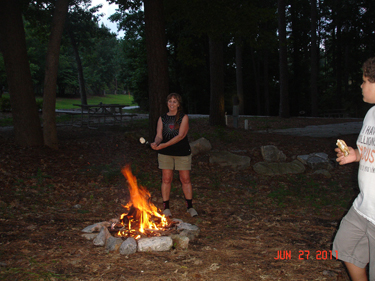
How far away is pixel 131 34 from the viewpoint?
28.6 meters

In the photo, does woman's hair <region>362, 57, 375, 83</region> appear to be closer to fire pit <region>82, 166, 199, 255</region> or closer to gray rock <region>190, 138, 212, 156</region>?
fire pit <region>82, 166, 199, 255</region>

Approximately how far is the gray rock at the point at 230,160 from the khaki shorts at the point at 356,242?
6009 mm

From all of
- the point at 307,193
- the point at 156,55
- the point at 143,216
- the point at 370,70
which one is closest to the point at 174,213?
the point at 143,216

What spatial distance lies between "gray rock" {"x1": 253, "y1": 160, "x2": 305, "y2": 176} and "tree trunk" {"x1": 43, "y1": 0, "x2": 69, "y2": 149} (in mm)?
5447

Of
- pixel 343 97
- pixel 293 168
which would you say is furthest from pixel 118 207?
pixel 343 97

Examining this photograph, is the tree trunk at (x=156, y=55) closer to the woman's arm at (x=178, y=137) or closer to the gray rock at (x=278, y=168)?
the gray rock at (x=278, y=168)

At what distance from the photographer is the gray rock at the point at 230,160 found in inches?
343

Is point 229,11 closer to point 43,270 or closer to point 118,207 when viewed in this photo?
point 118,207

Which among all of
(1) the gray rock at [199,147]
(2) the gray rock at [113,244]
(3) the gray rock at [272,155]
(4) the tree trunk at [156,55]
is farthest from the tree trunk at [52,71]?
(2) the gray rock at [113,244]

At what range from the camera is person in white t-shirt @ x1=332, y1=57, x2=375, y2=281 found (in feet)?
7.99

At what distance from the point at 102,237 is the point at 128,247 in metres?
0.42

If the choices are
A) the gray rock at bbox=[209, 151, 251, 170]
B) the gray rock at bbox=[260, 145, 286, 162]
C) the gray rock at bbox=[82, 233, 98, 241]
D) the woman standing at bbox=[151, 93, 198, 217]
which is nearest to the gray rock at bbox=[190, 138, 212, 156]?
the gray rock at bbox=[209, 151, 251, 170]
